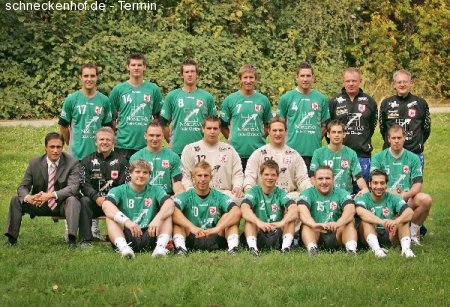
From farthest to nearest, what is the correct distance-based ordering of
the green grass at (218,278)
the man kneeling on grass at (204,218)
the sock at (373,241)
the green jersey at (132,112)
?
1. the green jersey at (132,112)
2. the man kneeling on grass at (204,218)
3. the sock at (373,241)
4. the green grass at (218,278)

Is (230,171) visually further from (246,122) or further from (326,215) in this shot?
(326,215)

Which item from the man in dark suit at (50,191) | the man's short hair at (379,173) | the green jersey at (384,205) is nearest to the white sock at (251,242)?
the green jersey at (384,205)

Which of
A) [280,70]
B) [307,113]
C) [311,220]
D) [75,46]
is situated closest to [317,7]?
[280,70]

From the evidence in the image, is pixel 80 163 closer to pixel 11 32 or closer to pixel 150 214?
pixel 150 214

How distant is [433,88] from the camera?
2259 centimetres

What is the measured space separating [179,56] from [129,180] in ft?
31.8

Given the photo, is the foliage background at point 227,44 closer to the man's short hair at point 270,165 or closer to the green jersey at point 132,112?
the green jersey at point 132,112

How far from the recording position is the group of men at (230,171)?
10.2 metres

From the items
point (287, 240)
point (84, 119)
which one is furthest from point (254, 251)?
point (84, 119)

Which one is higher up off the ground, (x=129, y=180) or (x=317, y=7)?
(x=317, y=7)

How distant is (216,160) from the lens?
1094 cm

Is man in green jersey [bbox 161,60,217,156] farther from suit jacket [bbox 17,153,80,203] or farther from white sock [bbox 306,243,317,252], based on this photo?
white sock [bbox 306,243,317,252]

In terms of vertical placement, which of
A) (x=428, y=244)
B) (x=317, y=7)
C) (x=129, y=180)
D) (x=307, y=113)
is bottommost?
(x=428, y=244)

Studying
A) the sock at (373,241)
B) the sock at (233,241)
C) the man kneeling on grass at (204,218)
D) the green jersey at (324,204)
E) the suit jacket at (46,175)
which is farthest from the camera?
the suit jacket at (46,175)
